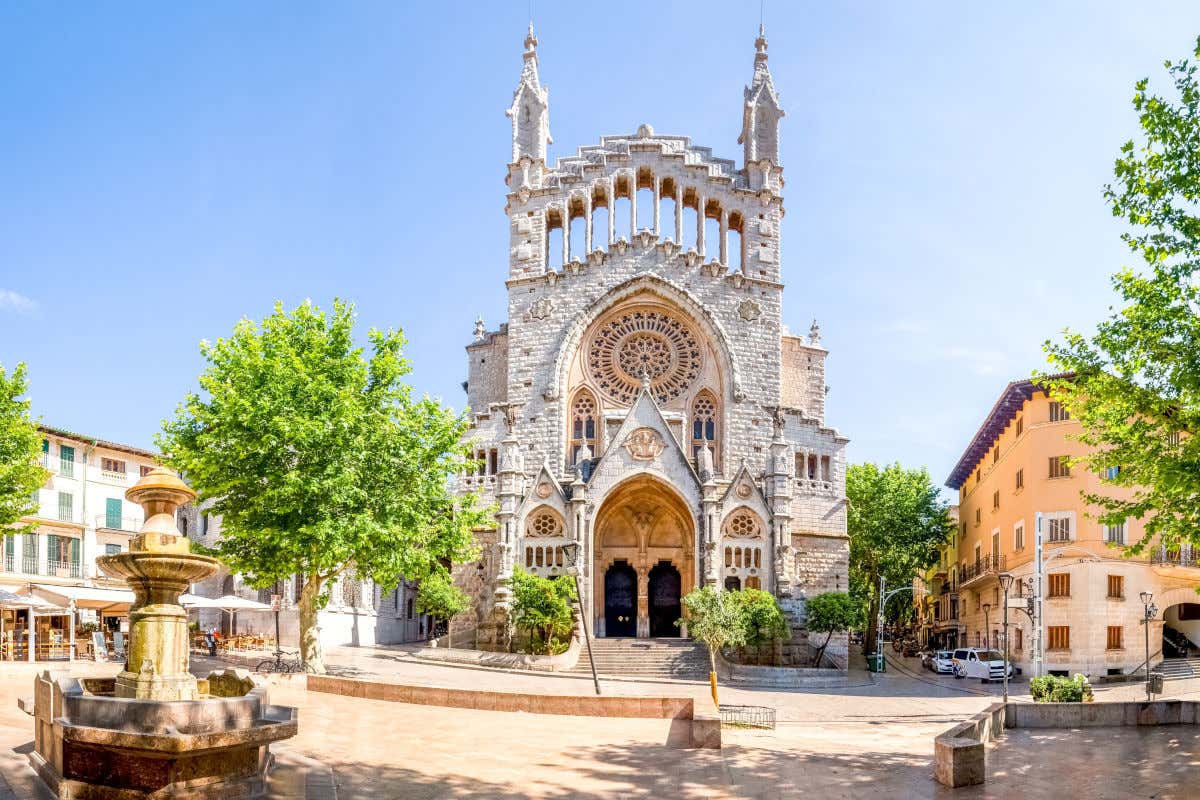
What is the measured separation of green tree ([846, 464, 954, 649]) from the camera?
206ft

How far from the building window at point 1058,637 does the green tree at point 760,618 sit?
10.6 m

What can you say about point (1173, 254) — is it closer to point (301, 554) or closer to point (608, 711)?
point (608, 711)

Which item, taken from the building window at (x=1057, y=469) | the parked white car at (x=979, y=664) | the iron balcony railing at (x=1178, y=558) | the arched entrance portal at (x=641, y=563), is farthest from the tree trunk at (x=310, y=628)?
the iron balcony railing at (x=1178, y=558)

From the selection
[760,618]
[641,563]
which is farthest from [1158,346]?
[641,563]

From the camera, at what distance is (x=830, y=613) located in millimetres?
44812

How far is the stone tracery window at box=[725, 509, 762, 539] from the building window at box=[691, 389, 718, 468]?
4.42m

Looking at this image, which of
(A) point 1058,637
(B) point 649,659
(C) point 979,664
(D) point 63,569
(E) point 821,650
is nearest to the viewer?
(B) point 649,659

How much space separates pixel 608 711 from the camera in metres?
21.7

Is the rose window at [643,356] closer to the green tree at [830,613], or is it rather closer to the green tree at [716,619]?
the green tree at [830,613]

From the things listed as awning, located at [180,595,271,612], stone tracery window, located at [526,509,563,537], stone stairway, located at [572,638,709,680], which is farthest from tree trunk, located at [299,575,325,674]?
stone tracery window, located at [526,509,563,537]

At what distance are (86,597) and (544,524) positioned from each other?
2029 cm

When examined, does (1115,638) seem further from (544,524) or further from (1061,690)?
(544,524)

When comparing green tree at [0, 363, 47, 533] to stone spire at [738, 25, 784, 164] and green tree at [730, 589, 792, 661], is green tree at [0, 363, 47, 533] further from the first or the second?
stone spire at [738, 25, 784, 164]

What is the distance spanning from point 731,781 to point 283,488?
688 inches
